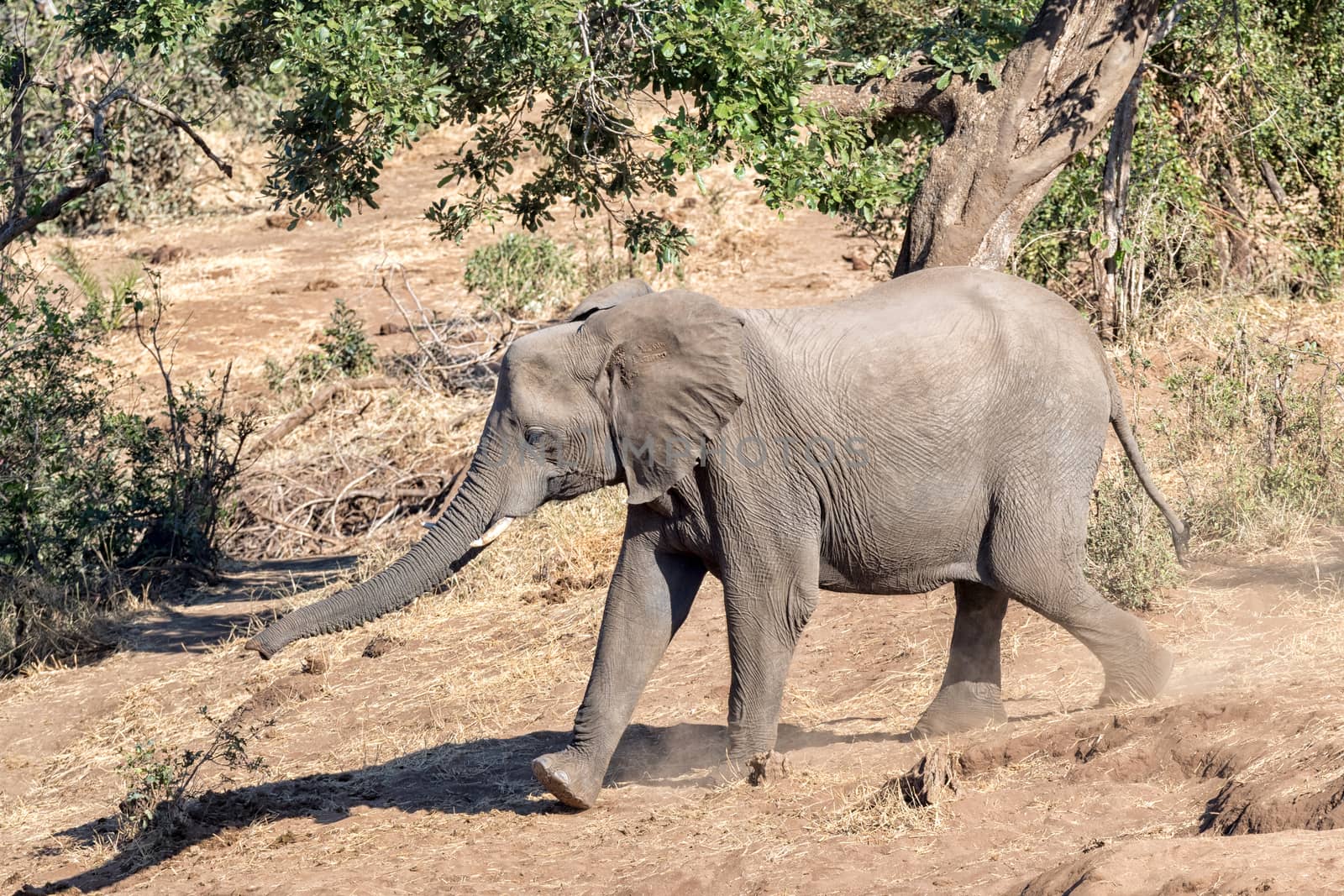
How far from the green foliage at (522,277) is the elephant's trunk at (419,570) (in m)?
8.76

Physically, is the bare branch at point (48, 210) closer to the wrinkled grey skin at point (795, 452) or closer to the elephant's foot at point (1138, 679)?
the wrinkled grey skin at point (795, 452)

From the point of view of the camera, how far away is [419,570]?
6.09 meters

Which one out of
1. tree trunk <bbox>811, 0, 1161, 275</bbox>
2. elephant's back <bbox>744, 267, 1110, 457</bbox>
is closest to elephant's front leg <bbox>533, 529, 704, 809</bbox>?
elephant's back <bbox>744, 267, 1110, 457</bbox>

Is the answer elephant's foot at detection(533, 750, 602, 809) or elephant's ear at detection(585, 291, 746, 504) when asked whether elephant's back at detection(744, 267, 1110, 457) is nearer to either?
elephant's ear at detection(585, 291, 746, 504)

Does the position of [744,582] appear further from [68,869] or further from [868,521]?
[68,869]

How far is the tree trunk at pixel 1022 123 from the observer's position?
28.3ft

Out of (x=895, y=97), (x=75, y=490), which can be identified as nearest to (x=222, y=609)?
(x=75, y=490)

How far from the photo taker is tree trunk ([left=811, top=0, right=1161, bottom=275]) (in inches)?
340

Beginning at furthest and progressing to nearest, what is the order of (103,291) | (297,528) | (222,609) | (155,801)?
1. (103,291)
2. (297,528)
3. (222,609)
4. (155,801)

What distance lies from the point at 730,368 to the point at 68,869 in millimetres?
3733

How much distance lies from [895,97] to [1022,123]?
796 mm

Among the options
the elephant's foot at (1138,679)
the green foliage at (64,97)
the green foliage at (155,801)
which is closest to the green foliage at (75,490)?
the green foliage at (64,97)

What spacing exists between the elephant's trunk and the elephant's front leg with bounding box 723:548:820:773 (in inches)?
40.3

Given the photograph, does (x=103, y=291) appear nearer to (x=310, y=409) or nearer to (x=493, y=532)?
(x=310, y=409)
